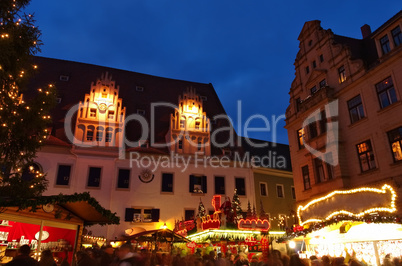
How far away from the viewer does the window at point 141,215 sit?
2797 centimetres

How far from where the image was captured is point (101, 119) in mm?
30375

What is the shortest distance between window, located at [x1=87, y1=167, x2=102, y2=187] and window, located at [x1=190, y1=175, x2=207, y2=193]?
342 inches

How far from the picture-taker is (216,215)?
748 inches

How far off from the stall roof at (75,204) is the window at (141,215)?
477 inches

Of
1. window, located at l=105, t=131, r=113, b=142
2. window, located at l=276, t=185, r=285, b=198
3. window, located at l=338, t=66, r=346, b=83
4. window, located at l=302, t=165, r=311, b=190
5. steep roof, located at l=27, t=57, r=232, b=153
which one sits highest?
steep roof, located at l=27, t=57, r=232, b=153

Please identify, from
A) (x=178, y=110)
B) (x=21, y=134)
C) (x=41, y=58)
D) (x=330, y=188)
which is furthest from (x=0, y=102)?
(x=41, y=58)

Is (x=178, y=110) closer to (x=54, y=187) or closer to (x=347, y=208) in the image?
(x=54, y=187)

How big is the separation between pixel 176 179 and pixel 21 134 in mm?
19515

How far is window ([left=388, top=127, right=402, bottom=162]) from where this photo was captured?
16.8 metres

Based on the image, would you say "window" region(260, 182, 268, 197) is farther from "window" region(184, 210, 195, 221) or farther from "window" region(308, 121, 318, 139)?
"window" region(308, 121, 318, 139)

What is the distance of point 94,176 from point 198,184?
9.86 metres

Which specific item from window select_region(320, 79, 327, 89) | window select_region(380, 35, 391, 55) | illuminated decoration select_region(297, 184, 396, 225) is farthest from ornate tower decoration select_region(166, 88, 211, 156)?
window select_region(380, 35, 391, 55)

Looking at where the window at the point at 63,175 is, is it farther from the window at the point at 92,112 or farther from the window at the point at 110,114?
the window at the point at 110,114

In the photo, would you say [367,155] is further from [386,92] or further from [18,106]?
[18,106]
